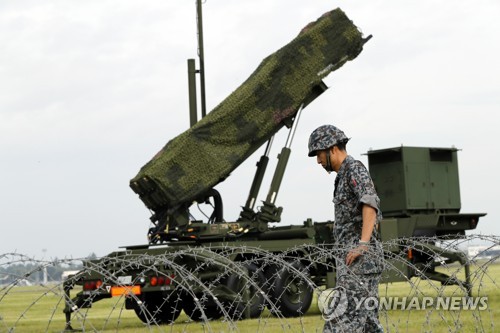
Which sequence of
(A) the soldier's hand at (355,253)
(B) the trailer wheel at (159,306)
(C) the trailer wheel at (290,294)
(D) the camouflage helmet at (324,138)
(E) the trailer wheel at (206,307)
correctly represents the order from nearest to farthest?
(A) the soldier's hand at (355,253) < (D) the camouflage helmet at (324,138) < (E) the trailer wheel at (206,307) < (C) the trailer wheel at (290,294) < (B) the trailer wheel at (159,306)

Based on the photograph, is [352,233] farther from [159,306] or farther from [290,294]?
[159,306]

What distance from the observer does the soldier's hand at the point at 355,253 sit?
7.62m

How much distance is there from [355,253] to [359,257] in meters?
0.09

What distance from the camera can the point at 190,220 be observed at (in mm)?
17922

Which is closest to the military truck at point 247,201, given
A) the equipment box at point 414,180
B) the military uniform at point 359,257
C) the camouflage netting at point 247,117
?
the camouflage netting at point 247,117

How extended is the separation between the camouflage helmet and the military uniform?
0.18 metres

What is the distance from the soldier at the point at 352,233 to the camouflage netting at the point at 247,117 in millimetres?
9235

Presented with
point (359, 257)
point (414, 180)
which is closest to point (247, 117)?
point (414, 180)

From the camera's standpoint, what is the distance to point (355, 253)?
7.63 m

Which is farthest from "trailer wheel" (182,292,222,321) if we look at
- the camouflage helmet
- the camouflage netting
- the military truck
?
the camouflage helmet

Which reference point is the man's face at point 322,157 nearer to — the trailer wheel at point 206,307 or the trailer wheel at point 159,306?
the trailer wheel at point 206,307

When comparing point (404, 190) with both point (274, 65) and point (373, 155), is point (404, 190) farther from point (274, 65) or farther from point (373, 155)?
point (274, 65)

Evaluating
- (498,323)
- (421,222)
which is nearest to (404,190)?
(421,222)

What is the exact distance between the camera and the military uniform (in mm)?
7648
